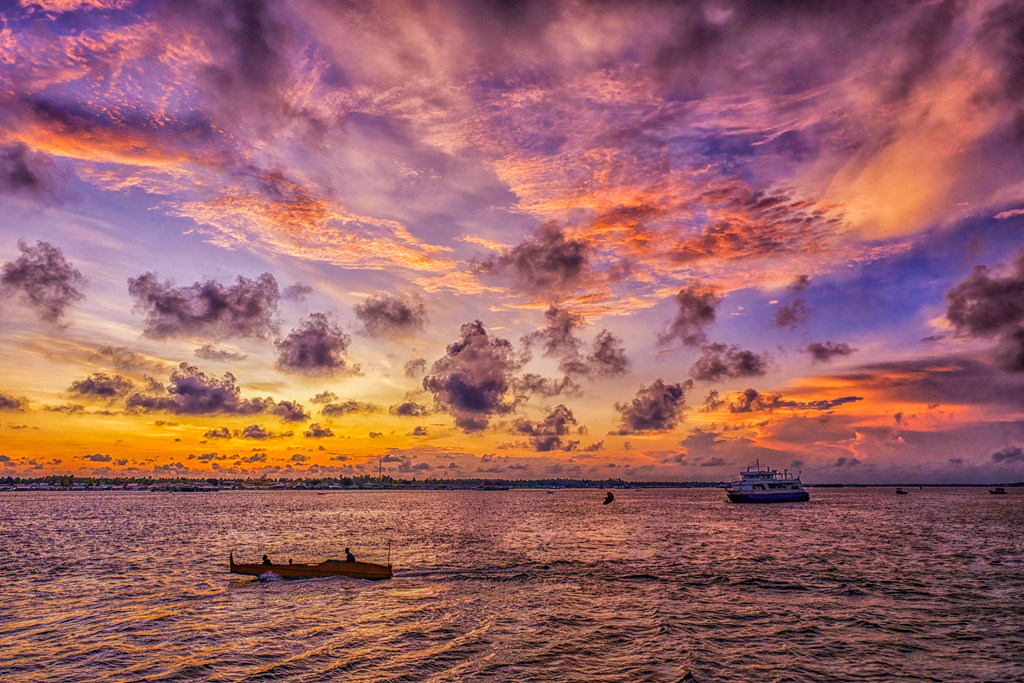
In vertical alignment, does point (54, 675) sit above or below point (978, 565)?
above

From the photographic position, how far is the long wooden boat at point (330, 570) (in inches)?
2096

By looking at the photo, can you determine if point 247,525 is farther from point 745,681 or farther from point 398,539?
point 745,681

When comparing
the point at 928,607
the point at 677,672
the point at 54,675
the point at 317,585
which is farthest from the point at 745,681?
the point at 317,585

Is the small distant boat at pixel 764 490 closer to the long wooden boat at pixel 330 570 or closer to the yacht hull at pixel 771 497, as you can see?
the yacht hull at pixel 771 497

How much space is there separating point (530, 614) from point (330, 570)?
896 inches

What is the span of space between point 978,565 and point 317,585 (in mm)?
66423

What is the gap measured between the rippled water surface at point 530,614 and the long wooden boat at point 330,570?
1115 mm

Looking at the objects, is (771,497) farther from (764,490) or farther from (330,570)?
(330,570)

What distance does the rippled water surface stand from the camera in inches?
1150

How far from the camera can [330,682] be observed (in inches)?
1059

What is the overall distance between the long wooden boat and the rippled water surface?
1115 mm

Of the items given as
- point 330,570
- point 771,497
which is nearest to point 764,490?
point 771,497

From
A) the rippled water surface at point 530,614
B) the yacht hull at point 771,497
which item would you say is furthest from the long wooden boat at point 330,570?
the yacht hull at point 771,497

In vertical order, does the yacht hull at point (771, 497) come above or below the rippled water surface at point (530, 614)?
below
